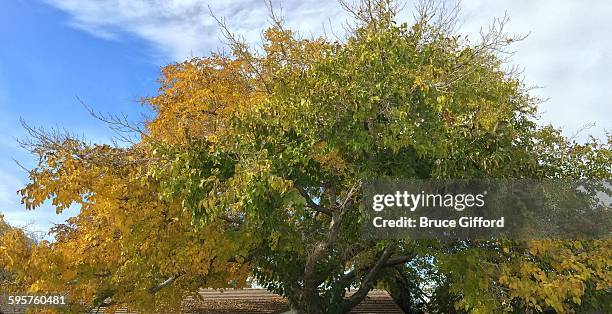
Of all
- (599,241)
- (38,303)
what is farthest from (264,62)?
(599,241)

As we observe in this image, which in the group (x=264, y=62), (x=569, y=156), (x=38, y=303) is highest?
(x=264, y=62)

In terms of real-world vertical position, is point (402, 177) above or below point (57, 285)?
above

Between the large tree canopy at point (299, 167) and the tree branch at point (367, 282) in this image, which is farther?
the tree branch at point (367, 282)

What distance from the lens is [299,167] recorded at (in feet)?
46.0

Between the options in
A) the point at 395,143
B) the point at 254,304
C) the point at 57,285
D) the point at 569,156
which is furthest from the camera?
the point at 254,304

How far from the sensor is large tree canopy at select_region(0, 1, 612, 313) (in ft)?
42.2

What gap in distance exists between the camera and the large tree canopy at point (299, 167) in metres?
12.9

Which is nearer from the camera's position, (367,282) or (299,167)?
(299,167)

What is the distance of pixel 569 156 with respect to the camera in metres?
16.8

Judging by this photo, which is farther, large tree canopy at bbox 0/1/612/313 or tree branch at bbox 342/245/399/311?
tree branch at bbox 342/245/399/311

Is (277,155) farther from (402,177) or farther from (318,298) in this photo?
(318,298)

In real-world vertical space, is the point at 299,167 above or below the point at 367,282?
above

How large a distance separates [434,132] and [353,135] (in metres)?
1.63

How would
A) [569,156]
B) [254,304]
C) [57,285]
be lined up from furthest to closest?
[254,304]
[569,156]
[57,285]
